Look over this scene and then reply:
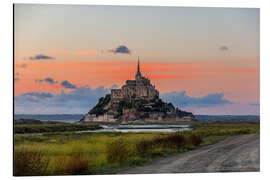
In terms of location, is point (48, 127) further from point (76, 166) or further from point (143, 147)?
point (143, 147)

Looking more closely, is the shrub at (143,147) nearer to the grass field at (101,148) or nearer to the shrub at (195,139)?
the grass field at (101,148)

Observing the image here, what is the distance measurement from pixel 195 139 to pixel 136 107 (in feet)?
7.82

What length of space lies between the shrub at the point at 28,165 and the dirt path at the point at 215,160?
7.30ft

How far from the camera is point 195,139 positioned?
15453 millimetres

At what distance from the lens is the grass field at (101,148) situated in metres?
12.6

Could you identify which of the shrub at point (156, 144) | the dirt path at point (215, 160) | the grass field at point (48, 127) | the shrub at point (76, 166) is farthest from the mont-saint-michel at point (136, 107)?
the shrub at point (76, 166)

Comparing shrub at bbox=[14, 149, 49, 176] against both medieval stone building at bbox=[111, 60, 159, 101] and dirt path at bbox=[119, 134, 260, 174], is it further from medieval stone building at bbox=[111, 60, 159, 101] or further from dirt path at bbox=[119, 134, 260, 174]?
medieval stone building at bbox=[111, 60, 159, 101]

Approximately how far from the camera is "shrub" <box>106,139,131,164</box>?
1338cm

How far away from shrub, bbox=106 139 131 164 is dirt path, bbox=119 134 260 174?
75 centimetres

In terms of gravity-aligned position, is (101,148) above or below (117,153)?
above

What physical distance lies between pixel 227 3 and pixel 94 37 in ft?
13.9

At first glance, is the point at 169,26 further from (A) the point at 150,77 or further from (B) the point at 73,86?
(B) the point at 73,86

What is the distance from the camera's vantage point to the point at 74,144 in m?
14.0

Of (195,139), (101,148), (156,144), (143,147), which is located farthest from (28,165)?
(195,139)
